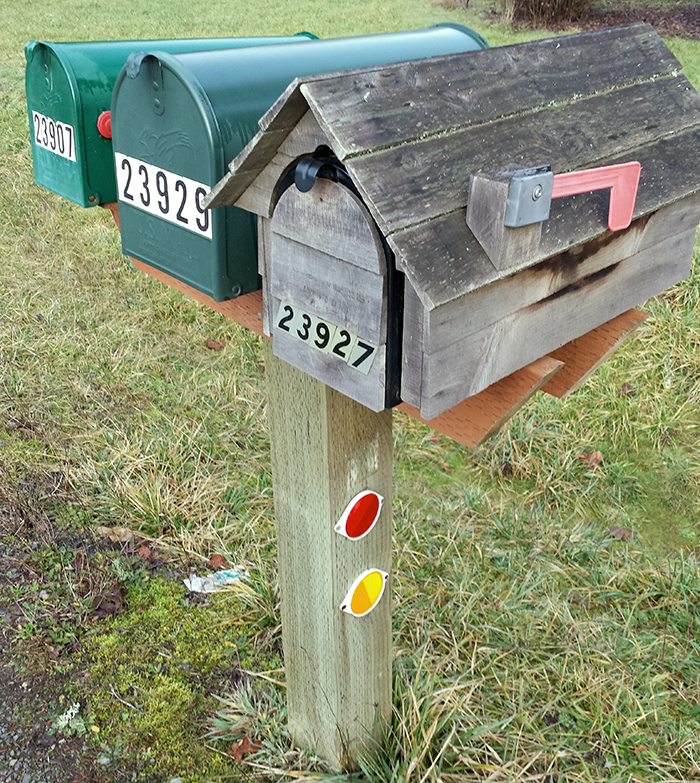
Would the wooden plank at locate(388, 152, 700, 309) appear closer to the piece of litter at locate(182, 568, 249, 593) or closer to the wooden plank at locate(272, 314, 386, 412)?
the wooden plank at locate(272, 314, 386, 412)

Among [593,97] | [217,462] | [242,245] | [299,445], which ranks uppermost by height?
[593,97]

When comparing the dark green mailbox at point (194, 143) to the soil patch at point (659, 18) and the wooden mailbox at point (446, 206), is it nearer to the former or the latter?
the wooden mailbox at point (446, 206)

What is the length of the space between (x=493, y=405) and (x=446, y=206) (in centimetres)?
45

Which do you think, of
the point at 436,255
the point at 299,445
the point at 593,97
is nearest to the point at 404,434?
the point at 299,445

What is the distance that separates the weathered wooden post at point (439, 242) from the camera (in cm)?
94

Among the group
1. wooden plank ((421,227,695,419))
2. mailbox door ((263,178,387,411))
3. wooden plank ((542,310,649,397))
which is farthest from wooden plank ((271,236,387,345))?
wooden plank ((542,310,649,397))

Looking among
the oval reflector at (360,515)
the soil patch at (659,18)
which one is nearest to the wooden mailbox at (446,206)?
the oval reflector at (360,515)

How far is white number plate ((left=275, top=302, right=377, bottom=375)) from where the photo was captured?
1.08 metres

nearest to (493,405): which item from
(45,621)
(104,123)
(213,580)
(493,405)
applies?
(493,405)

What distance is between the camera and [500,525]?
284cm

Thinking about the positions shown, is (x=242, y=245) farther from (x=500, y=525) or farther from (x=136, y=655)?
(x=500, y=525)

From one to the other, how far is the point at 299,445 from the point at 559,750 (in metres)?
1.16

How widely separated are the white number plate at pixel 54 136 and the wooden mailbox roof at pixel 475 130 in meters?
0.97

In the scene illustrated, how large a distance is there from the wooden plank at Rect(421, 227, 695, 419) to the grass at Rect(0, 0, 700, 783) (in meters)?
1.05
